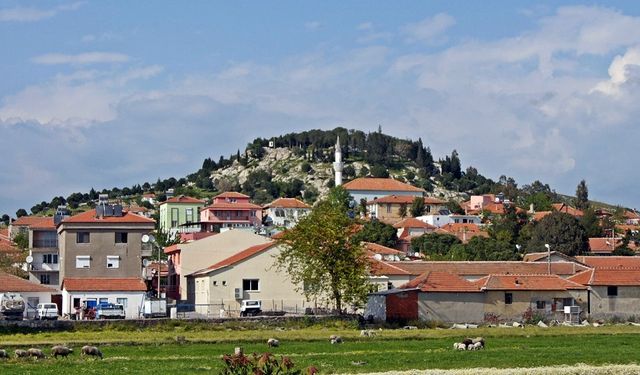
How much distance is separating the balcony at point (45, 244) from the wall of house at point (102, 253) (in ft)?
53.8

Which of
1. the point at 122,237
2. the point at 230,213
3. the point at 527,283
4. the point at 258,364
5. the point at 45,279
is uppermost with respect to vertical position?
the point at 230,213

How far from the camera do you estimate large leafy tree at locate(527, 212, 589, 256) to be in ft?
425

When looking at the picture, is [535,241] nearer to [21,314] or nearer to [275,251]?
[275,251]

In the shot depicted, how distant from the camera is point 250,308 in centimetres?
7244

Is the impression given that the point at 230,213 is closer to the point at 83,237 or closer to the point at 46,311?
the point at 83,237

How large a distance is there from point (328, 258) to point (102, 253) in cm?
1599

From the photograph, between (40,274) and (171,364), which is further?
(40,274)

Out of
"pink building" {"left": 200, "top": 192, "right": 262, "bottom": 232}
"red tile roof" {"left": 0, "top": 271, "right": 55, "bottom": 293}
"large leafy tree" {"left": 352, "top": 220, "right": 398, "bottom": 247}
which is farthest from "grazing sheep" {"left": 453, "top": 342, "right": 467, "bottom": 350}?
"pink building" {"left": 200, "top": 192, "right": 262, "bottom": 232}

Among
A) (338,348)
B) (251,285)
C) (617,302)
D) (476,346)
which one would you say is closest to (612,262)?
(617,302)

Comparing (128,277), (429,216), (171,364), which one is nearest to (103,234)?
(128,277)

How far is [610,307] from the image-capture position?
253 ft

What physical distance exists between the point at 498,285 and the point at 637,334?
1600 centimetres

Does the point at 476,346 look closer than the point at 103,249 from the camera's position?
Yes

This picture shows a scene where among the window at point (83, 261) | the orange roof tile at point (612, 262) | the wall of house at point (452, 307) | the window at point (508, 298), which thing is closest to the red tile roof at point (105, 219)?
the window at point (83, 261)
